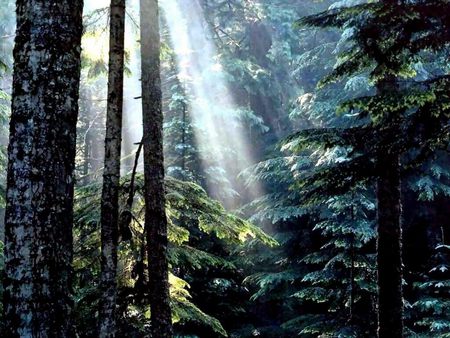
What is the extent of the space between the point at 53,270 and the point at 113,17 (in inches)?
130

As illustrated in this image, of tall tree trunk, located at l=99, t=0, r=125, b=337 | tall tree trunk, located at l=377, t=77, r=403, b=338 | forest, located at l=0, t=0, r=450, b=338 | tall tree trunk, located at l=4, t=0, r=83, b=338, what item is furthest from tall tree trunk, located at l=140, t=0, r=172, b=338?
tall tree trunk, located at l=377, t=77, r=403, b=338

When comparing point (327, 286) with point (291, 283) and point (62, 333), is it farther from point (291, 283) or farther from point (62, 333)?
point (62, 333)

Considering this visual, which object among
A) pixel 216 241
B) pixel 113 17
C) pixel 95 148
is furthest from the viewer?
pixel 95 148

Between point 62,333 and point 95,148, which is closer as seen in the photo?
point 62,333

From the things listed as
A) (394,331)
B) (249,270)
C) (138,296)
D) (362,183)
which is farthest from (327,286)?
(138,296)

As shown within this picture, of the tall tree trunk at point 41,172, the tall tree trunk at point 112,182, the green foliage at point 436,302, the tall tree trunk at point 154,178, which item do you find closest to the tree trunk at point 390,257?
the tall tree trunk at point 154,178

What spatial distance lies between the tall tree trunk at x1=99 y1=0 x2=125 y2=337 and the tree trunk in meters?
3.83

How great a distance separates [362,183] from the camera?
6309mm

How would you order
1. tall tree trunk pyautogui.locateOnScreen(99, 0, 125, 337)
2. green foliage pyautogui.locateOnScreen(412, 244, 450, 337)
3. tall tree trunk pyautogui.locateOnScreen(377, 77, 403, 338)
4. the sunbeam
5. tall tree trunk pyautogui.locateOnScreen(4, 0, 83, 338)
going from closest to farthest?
tall tree trunk pyautogui.locateOnScreen(4, 0, 83, 338) < tall tree trunk pyautogui.locateOnScreen(99, 0, 125, 337) < tall tree trunk pyautogui.locateOnScreen(377, 77, 403, 338) < green foliage pyautogui.locateOnScreen(412, 244, 450, 337) < the sunbeam

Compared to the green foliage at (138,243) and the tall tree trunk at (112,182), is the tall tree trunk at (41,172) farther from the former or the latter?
the green foliage at (138,243)

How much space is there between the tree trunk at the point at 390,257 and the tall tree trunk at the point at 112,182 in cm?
383

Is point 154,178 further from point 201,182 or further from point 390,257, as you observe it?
point 201,182

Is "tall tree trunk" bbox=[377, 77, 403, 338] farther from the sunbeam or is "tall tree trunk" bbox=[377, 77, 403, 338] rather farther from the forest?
the sunbeam

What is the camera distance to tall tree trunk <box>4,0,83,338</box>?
238cm
